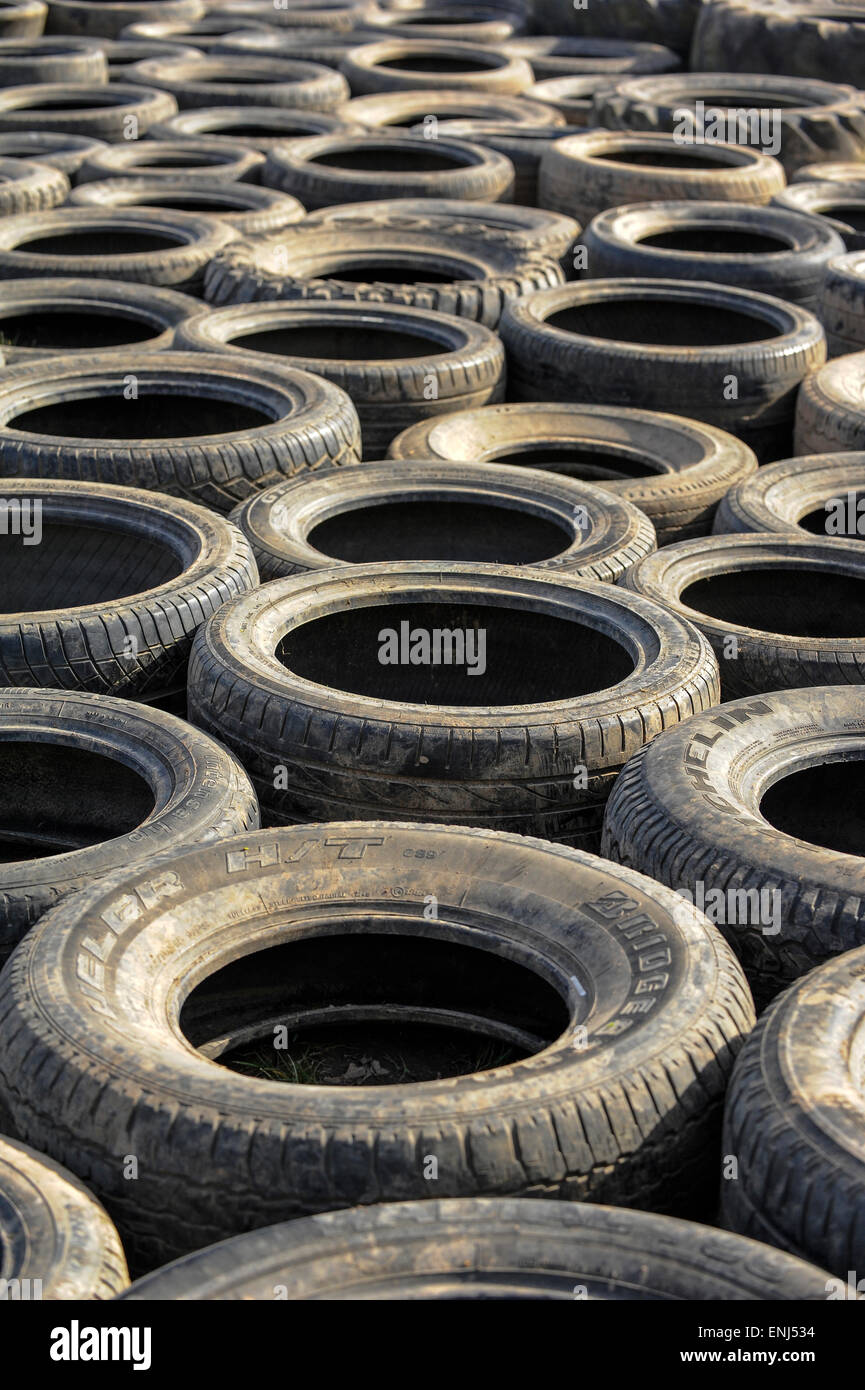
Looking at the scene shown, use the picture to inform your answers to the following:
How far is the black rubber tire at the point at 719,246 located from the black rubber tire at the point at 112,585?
19.7 feet

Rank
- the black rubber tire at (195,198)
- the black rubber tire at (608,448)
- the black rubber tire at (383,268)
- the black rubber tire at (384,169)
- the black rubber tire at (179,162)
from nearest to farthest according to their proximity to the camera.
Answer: the black rubber tire at (608,448) → the black rubber tire at (383,268) → the black rubber tire at (195,198) → the black rubber tire at (384,169) → the black rubber tire at (179,162)

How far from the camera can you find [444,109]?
18.3 m

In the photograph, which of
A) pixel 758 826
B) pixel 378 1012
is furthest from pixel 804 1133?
pixel 378 1012

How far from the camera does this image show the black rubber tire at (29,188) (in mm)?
→ 13594

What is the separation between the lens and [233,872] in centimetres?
536

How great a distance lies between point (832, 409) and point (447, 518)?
2804 mm

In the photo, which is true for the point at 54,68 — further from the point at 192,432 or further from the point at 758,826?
the point at 758,826

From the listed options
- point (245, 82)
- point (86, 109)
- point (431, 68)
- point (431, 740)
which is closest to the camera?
point (431, 740)

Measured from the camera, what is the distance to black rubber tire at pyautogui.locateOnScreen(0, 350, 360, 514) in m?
8.55

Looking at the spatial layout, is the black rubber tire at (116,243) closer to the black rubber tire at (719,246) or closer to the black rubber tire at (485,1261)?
the black rubber tire at (719,246)

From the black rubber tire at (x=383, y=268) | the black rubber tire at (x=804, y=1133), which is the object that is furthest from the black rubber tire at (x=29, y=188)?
the black rubber tire at (x=804, y=1133)
